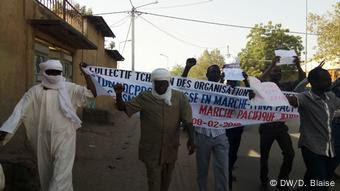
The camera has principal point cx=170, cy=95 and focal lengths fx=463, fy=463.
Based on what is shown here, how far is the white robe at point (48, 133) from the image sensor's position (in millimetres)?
5086

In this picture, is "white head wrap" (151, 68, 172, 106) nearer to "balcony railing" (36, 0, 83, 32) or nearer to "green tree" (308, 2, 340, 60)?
"balcony railing" (36, 0, 83, 32)

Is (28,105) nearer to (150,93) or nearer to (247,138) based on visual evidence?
(150,93)

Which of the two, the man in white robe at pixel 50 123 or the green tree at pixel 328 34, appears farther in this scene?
the green tree at pixel 328 34

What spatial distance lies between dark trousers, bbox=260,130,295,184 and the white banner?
0.23 m

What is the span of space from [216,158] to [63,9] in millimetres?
10978

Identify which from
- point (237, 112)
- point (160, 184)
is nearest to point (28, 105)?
point (160, 184)

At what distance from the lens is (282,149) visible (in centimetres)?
663

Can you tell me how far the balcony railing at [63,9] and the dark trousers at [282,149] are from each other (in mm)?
7938

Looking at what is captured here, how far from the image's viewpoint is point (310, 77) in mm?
5293

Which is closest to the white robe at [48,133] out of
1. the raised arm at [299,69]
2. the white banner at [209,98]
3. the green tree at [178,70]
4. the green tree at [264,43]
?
the white banner at [209,98]

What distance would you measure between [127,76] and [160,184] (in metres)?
1.77

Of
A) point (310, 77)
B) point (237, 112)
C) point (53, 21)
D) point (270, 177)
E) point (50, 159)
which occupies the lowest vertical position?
point (270, 177)

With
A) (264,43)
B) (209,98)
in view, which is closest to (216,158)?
(209,98)

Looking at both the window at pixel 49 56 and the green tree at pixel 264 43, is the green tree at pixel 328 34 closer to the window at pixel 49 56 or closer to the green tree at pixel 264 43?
the window at pixel 49 56
